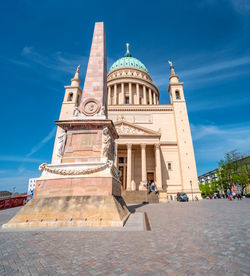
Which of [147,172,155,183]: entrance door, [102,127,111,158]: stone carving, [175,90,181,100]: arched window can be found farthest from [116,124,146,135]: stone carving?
[102,127,111,158]: stone carving

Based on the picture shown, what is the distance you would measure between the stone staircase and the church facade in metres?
3.72

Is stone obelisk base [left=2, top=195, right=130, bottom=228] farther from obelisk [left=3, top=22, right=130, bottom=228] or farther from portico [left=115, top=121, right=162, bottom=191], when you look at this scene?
portico [left=115, top=121, right=162, bottom=191]

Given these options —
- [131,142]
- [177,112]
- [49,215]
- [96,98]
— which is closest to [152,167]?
[131,142]

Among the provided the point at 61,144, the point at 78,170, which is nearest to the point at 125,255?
the point at 78,170

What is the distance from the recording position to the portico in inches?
1212

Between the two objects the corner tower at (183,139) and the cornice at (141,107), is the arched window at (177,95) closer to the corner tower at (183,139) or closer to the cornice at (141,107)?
the corner tower at (183,139)

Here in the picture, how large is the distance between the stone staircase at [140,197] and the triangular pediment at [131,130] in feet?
39.7

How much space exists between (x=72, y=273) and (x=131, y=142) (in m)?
29.8

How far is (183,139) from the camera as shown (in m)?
35.8

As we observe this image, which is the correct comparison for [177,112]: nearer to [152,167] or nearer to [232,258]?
[152,167]

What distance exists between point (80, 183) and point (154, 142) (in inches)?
1033

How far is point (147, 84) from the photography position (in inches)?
2116

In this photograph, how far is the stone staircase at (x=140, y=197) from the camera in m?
23.1

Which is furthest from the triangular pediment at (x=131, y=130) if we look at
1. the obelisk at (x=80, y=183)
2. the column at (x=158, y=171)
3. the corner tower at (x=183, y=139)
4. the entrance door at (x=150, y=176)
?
the obelisk at (x=80, y=183)
